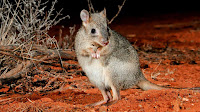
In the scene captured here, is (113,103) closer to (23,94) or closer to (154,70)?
(23,94)

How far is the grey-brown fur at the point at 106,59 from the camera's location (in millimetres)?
3809

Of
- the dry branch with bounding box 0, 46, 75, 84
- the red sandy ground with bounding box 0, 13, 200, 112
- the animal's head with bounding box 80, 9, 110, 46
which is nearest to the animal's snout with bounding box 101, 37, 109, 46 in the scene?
the animal's head with bounding box 80, 9, 110, 46

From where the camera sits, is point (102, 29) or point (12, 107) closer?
point (12, 107)

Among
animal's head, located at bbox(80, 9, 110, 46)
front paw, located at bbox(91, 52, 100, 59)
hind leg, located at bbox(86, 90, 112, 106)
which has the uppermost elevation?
animal's head, located at bbox(80, 9, 110, 46)

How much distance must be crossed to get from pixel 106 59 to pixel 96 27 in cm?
47

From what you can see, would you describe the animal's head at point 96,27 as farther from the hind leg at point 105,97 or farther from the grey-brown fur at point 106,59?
the hind leg at point 105,97

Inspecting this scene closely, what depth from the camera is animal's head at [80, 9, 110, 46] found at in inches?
149

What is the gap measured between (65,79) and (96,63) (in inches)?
38.5

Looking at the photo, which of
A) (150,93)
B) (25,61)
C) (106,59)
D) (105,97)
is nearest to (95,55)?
(106,59)

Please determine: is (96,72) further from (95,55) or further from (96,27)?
(96,27)

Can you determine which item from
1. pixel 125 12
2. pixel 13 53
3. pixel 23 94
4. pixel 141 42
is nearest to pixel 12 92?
pixel 23 94

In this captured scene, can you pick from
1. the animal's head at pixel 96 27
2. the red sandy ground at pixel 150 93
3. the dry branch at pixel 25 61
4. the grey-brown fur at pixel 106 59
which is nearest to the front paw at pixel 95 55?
the grey-brown fur at pixel 106 59

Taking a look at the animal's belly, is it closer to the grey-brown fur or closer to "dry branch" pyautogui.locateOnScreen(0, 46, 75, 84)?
the grey-brown fur

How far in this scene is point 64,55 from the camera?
4.95m
